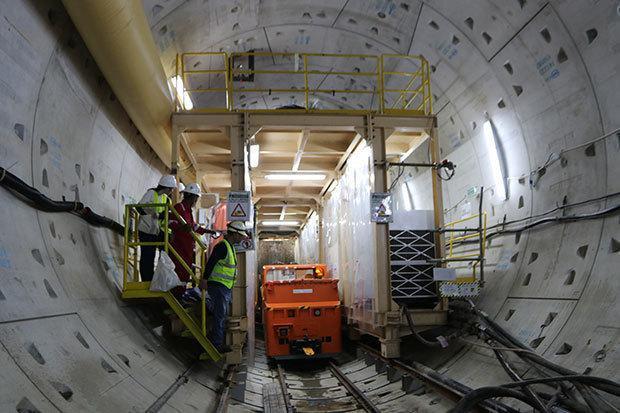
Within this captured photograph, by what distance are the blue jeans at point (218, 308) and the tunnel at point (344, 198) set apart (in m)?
0.24

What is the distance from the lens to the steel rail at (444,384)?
4508 mm

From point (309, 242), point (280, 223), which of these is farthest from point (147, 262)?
point (280, 223)

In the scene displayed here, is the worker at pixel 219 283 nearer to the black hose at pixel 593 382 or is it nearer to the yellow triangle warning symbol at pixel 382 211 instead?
the yellow triangle warning symbol at pixel 382 211

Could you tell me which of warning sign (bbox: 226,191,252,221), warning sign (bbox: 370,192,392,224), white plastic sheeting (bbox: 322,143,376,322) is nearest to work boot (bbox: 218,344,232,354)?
warning sign (bbox: 226,191,252,221)

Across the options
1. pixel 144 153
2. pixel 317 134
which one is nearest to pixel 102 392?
pixel 144 153

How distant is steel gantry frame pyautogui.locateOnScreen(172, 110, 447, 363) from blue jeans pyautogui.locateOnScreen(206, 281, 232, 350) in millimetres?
503

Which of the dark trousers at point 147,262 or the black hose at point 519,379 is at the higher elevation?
the dark trousers at point 147,262

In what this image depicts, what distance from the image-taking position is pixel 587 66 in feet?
20.6

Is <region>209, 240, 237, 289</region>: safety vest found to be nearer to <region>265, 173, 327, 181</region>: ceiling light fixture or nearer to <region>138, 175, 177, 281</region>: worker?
<region>138, 175, 177, 281</region>: worker

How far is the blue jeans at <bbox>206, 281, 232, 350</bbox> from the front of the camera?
252 inches

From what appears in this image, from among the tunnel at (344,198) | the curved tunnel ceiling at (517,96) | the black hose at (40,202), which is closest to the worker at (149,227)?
the tunnel at (344,198)

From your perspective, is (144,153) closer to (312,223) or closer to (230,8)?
(230,8)

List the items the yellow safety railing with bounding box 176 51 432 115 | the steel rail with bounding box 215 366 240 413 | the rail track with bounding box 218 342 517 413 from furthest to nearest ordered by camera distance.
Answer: the yellow safety railing with bounding box 176 51 432 115, the rail track with bounding box 218 342 517 413, the steel rail with bounding box 215 366 240 413

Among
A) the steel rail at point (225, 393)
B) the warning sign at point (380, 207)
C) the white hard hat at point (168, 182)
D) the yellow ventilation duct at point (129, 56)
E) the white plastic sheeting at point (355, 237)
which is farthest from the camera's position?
the white plastic sheeting at point (355, 237)
